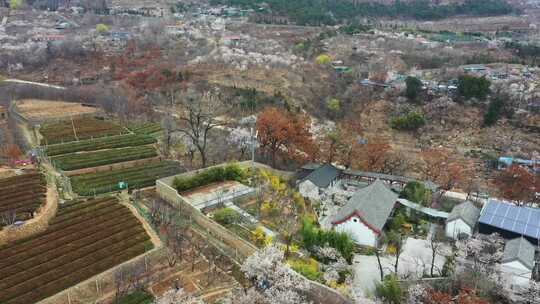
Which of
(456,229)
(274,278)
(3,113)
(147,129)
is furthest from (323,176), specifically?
(3,113)

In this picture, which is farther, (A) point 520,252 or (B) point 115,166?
(B) point 115,166

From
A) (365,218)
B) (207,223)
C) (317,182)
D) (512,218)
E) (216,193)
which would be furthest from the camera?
(317,182)

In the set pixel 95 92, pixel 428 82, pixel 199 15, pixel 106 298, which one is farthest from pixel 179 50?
pixel 106 298

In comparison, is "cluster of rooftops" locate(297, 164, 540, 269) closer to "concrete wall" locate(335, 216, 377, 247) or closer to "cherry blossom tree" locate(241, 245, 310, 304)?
"concrete wall" locate(335, 216, 377, 247)

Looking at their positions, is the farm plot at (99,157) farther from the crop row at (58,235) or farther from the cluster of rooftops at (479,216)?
the cluster of rooftops at (479,216)

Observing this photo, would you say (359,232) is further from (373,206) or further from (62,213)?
(62,213)

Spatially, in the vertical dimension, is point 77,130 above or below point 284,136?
below

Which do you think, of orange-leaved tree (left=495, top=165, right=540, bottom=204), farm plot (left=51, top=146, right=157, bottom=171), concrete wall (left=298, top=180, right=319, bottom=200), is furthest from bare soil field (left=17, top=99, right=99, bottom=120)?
orange-leaved tree (left=495, top=165, right=540, bottom=204)
